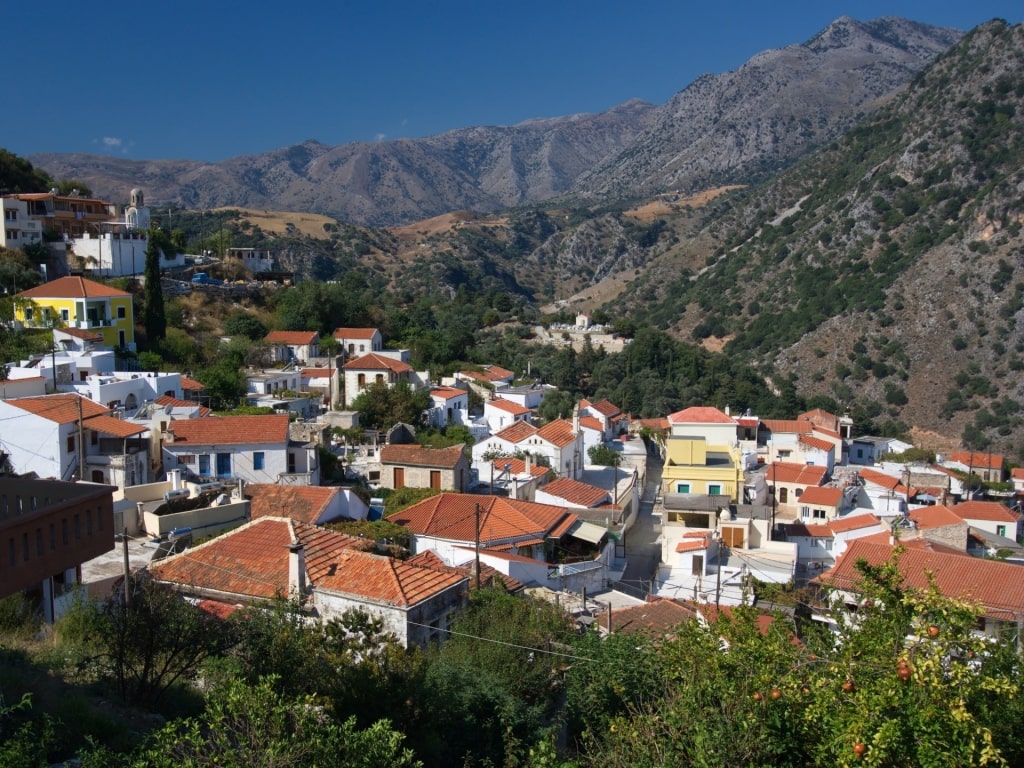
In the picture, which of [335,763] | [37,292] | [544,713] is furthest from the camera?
[37,292]

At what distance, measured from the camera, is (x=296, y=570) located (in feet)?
44.3

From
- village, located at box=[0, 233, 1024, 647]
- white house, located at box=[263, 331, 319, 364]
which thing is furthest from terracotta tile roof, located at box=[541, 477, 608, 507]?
white house, located at box=[263, 331, 319, 364]

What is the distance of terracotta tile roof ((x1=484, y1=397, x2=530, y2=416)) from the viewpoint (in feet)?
119

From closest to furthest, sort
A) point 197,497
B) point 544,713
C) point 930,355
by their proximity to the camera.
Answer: point 544,713, point 197,497, point 930,355

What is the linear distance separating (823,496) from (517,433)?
10.5 m

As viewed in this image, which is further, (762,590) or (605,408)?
(605,408)

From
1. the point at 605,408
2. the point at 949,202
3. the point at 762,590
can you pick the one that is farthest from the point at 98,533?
the point at 949,202

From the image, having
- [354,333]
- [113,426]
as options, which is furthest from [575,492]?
[354,333]

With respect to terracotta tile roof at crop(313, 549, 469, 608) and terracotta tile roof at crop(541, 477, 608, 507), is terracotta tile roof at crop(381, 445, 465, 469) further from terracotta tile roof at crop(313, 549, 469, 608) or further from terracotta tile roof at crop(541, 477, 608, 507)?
terracotta tile roof at crop(313, 549, 469, 608)

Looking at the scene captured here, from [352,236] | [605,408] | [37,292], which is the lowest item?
[605,408]

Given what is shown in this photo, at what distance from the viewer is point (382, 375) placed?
3544 centimetres

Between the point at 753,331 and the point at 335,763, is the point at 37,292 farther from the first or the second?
the point at 753,331

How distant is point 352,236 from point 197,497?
90402 mm

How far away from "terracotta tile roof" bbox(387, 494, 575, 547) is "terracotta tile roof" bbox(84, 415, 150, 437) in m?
6.65
